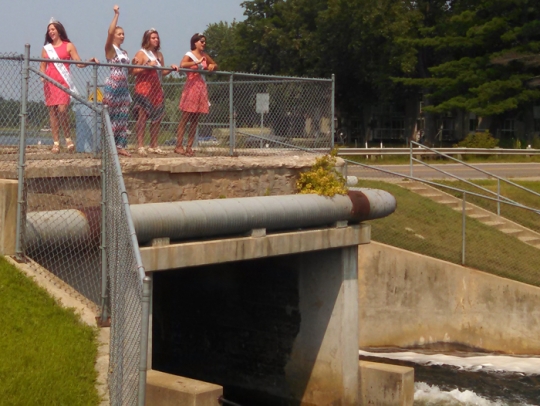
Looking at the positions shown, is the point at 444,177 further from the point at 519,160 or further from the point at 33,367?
the point at 33,367

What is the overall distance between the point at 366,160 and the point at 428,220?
36.3ft

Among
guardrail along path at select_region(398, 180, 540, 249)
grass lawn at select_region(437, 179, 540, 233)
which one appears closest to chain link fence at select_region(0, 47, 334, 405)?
guardrail along path at select_region(398, 180, 540, 249)

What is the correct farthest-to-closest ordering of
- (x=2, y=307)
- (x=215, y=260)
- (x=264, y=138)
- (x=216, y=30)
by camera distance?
1. (x=216, y=30)
2. (x=264, y=138)
3. (x=215, y=260)
4. (x=2, y=307)

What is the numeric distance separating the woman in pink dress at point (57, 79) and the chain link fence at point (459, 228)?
27.0 feet

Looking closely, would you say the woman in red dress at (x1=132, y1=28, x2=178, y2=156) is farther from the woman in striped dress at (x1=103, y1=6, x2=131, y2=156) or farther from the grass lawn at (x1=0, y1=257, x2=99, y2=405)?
the grass lawn at (x1=0, y1=257, x2=99, y2=405)

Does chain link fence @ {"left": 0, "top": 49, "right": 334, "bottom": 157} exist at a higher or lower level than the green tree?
lower

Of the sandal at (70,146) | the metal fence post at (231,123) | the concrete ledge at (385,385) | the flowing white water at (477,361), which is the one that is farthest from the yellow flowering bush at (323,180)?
the flowing white water at (477,361)

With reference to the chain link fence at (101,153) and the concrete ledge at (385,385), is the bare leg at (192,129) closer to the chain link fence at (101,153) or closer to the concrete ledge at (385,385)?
the chain link fence at (101,153)

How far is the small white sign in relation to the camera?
1185 centimetres

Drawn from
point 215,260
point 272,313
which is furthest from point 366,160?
point 215,260

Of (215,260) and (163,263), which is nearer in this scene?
(163,263)

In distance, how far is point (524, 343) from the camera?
1628cm

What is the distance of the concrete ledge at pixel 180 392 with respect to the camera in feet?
25.8

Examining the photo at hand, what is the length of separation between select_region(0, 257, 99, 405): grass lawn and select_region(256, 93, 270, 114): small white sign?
4.48 metres
